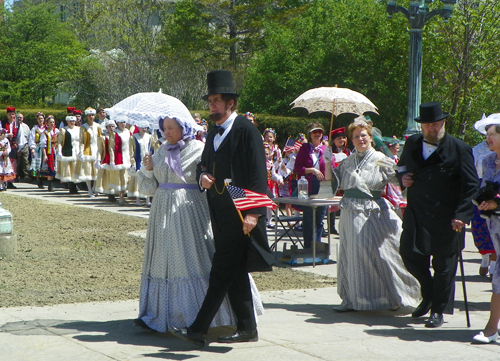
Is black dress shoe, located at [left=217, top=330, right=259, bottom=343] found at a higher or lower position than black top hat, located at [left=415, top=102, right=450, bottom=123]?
lower

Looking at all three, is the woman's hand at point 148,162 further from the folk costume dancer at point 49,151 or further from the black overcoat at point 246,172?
the folk costume dancer at point 49,151

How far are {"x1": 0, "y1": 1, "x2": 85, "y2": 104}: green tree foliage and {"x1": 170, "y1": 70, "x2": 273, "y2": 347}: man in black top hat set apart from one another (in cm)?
2862

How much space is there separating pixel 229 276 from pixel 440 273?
1.80 metres

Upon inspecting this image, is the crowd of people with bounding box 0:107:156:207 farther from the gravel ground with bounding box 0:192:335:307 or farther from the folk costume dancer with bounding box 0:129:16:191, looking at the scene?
the gravel ground with bounding box 0:192:335:307

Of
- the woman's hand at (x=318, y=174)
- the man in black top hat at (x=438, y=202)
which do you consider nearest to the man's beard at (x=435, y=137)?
the man in black top hat at (x=438, y=202)

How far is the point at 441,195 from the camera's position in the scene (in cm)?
587

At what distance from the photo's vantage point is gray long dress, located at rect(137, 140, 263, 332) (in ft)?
17.8

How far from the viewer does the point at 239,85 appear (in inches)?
1308

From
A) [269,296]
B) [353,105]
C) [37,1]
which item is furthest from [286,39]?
[37,1]

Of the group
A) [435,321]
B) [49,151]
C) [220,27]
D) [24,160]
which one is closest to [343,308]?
[435,321]

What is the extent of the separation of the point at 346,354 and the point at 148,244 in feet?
5.44

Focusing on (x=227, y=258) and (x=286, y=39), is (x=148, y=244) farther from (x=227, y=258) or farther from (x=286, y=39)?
(x=286, y=39)

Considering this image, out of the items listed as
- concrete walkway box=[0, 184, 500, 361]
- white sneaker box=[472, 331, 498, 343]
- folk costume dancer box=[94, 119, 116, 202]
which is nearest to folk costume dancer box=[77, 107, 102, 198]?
folk costume dancer box=[94, 119, 116, 202]

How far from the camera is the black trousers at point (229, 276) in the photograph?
514 centimetres
